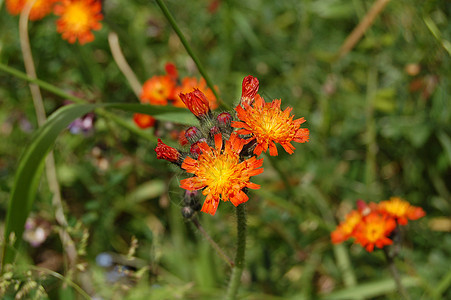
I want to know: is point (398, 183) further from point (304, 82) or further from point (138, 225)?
point (138, 225)

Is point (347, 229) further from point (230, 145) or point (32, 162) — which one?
point (32, 162)

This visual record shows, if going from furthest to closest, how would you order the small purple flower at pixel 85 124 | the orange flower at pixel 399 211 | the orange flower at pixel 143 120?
the small purple flower at pixel 85 124 < the orange flower at pixel 143 120 < the orange flower at pixel 399 211

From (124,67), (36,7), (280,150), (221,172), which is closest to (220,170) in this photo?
(221,172)

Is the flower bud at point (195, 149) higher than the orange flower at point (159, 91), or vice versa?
the orange flower at point (159, 91)

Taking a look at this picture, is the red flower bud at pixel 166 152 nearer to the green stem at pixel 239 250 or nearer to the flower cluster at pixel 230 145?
the flower cluster at pixel 230 145

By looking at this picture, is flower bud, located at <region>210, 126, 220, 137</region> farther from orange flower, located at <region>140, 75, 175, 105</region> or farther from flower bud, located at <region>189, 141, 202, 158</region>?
orange flower, located at <region>140, 75, 175, 105</region>

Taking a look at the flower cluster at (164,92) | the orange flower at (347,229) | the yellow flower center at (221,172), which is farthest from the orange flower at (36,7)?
the orange flower at (347,229)

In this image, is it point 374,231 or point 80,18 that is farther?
point 80,18
